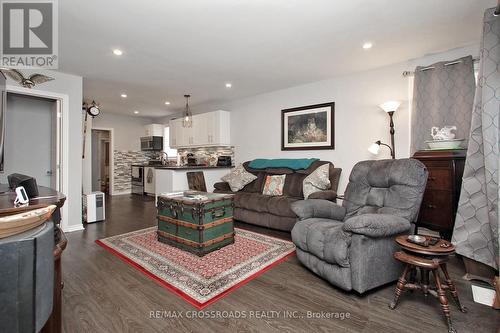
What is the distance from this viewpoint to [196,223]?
2764 mm

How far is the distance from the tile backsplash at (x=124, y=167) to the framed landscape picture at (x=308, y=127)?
5252mm

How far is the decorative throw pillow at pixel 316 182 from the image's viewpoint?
371 cm

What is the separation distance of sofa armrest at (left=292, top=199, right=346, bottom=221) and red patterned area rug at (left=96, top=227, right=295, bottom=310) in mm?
613

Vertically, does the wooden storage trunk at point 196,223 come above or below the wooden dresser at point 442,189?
below

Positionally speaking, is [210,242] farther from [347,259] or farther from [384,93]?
[384,93]

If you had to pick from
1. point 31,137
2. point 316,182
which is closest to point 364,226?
point 316,182

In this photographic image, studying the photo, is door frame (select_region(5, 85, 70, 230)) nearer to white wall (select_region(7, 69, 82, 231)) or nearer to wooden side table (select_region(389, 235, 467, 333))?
white wall (select_region(7, 69, 82, 231))

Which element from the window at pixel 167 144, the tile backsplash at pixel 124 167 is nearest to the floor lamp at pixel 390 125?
the window at pixel 167 144

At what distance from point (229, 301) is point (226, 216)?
1226mm

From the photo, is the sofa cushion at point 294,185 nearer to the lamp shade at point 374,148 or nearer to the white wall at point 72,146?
the lamp shade at point 374,148

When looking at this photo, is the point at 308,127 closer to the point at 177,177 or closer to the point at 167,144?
the point at 177,177

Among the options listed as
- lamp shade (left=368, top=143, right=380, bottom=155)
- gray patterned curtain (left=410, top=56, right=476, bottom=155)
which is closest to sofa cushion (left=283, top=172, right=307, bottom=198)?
lamp shade (left=368, top=143, right=380, bottom=155)

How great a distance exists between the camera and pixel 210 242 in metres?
2.84

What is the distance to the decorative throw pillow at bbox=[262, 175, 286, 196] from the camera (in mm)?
4180
